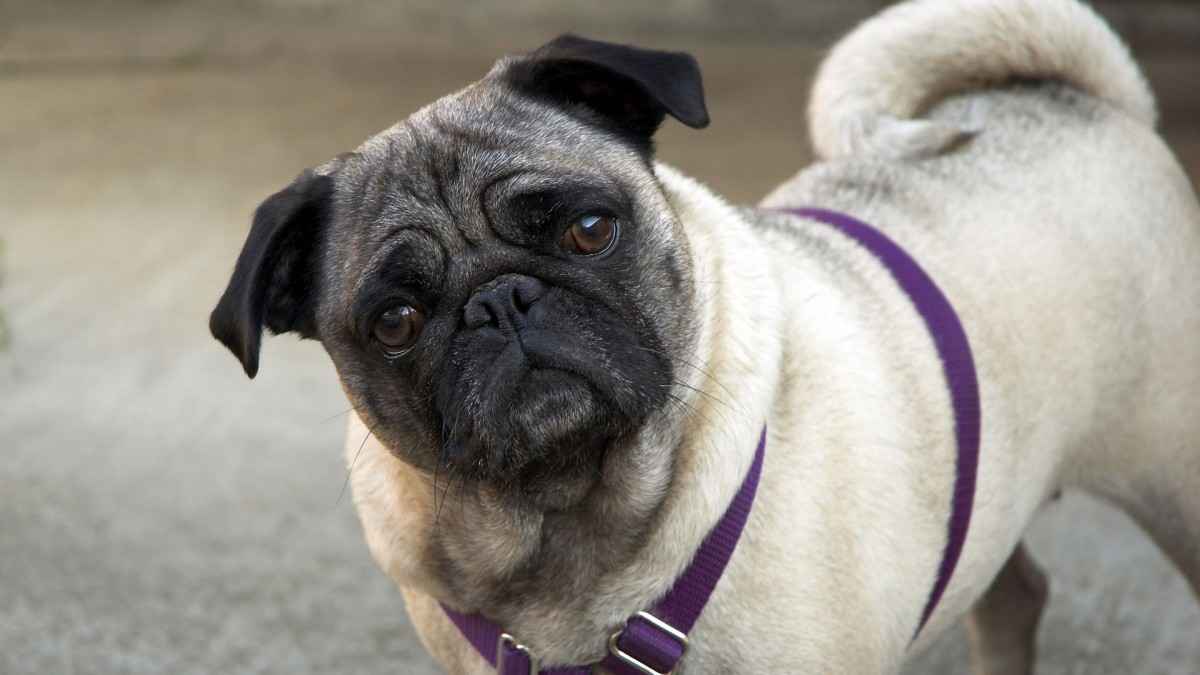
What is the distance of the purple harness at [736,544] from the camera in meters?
2.16

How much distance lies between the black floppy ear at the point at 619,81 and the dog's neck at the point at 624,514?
20cm

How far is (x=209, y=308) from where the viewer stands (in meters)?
5.65

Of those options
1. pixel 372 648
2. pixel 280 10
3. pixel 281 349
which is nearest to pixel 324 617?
pixel 372 648

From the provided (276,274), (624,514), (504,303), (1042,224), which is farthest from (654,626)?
(1042,224)

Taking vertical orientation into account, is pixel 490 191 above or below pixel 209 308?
above

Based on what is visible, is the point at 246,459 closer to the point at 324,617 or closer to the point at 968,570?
the point at 324,617

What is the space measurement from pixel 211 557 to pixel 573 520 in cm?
211

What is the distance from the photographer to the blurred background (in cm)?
371

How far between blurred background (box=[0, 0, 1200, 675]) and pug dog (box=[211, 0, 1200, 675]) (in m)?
0.31

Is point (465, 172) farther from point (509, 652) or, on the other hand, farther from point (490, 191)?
point (509, 652)

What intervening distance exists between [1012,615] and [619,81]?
1696mm

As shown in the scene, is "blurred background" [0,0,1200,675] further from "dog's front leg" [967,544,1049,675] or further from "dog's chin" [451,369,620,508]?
"dog's chin" [451,369,620,508]

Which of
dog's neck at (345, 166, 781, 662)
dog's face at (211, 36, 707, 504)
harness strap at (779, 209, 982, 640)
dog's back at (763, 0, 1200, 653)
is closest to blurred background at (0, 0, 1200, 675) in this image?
dog's back at (763, 0, 1200, 653)

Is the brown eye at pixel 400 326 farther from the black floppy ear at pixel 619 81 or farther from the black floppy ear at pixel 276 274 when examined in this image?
the black floppy ear at pixel 619 81
